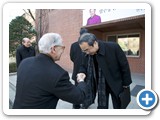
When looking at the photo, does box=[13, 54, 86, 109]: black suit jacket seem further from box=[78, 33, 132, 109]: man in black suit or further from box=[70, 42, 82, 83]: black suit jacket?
box=[70, 42, 82, 83]: black suit jacket

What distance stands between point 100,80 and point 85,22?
4.60 m

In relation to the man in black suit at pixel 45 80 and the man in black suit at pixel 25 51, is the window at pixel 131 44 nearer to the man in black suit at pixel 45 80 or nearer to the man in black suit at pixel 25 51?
the man in black suit at pixel 25 51

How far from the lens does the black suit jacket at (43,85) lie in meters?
1.53

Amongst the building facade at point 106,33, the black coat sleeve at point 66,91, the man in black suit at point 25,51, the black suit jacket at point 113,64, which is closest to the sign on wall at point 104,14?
the building facade at point 106,33

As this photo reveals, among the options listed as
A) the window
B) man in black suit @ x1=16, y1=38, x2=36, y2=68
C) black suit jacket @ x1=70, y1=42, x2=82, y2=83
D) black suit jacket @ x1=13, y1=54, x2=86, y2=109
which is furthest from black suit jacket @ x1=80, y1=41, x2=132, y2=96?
the window

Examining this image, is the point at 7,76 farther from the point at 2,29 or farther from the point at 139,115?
the point at 139,115

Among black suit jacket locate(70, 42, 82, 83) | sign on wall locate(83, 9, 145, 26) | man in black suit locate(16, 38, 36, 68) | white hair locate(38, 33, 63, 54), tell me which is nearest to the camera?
white hair locate(38, 33, 63, 54)

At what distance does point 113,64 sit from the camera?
2.17m

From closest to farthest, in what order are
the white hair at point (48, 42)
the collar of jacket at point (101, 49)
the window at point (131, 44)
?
1. the white hair at point (48, 42)
2. the collar of jacket at point (101, 49)
3. the window at point (131, 44)

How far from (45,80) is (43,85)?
1.5 inches

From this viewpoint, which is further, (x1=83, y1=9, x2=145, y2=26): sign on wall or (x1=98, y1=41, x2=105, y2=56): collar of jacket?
(x1=83, y1=9, x2=145, y2=26): sign on wall

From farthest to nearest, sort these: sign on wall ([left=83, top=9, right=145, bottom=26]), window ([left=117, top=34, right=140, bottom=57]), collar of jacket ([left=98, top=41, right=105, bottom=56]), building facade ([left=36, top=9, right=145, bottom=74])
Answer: window ([left=117, top=34, right=140, bottom=57]) → building facade ([left=36, top=9, right=145, bottom=74]) → sign on wall ([left=83, top=9, right=145, bottom=26]) → collar of jacket ([left=98, top=41, right=105, bottom=56])

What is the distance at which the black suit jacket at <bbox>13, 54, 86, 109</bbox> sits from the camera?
1530mm
